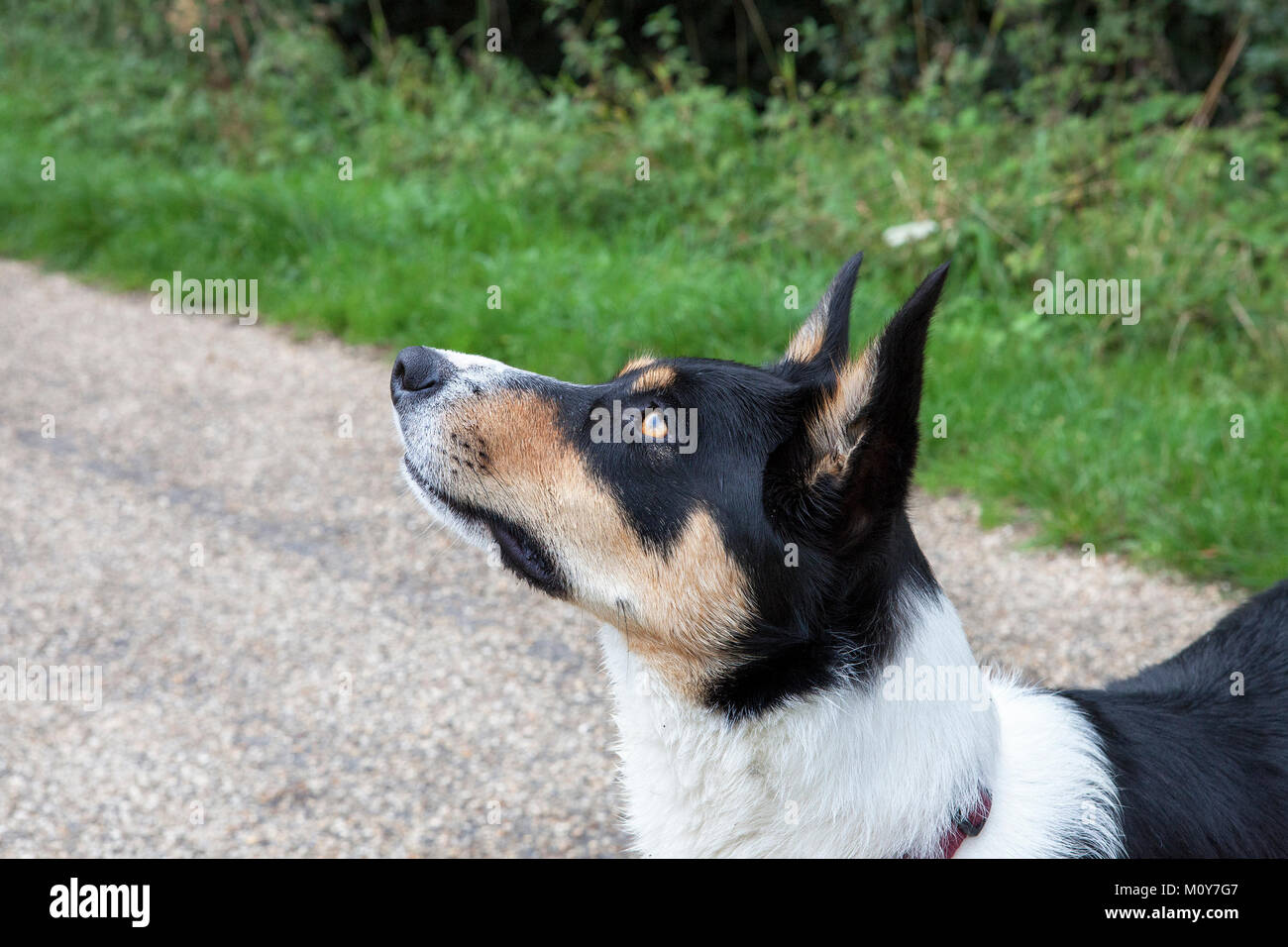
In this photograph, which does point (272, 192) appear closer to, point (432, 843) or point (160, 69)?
point (160, 69)

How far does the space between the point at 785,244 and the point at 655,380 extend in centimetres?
471

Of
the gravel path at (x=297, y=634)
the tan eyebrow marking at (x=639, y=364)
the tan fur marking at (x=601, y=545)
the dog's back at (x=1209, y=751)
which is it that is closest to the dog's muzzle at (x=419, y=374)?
the tan fur marking at (x=601, y=545)

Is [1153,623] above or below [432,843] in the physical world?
above

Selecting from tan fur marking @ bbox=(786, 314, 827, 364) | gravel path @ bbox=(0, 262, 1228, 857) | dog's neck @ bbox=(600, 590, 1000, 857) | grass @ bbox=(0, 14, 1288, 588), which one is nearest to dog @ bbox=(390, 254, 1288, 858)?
dog's neck @ bbox=(600, 590, 1000, 857)

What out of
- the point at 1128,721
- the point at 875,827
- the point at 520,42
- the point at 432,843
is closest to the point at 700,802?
the point at 875,827

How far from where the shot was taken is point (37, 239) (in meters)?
8.62

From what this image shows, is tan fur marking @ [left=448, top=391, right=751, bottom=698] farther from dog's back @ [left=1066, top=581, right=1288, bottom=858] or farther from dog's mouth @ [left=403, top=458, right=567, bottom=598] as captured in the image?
dog's back @ [left=1066, top=581, right=1288, bottom=858]

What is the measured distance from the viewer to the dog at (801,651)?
7.72ft

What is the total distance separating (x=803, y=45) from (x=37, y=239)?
595 cm

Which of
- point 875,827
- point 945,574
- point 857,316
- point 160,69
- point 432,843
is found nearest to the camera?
point 875,827

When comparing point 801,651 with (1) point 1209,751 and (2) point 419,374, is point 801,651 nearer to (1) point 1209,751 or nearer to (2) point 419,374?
(1) point 1209,751

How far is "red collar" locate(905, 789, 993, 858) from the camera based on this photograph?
2365 millimetres

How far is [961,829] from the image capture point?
2.37m

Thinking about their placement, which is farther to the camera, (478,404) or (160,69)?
(160,69)
